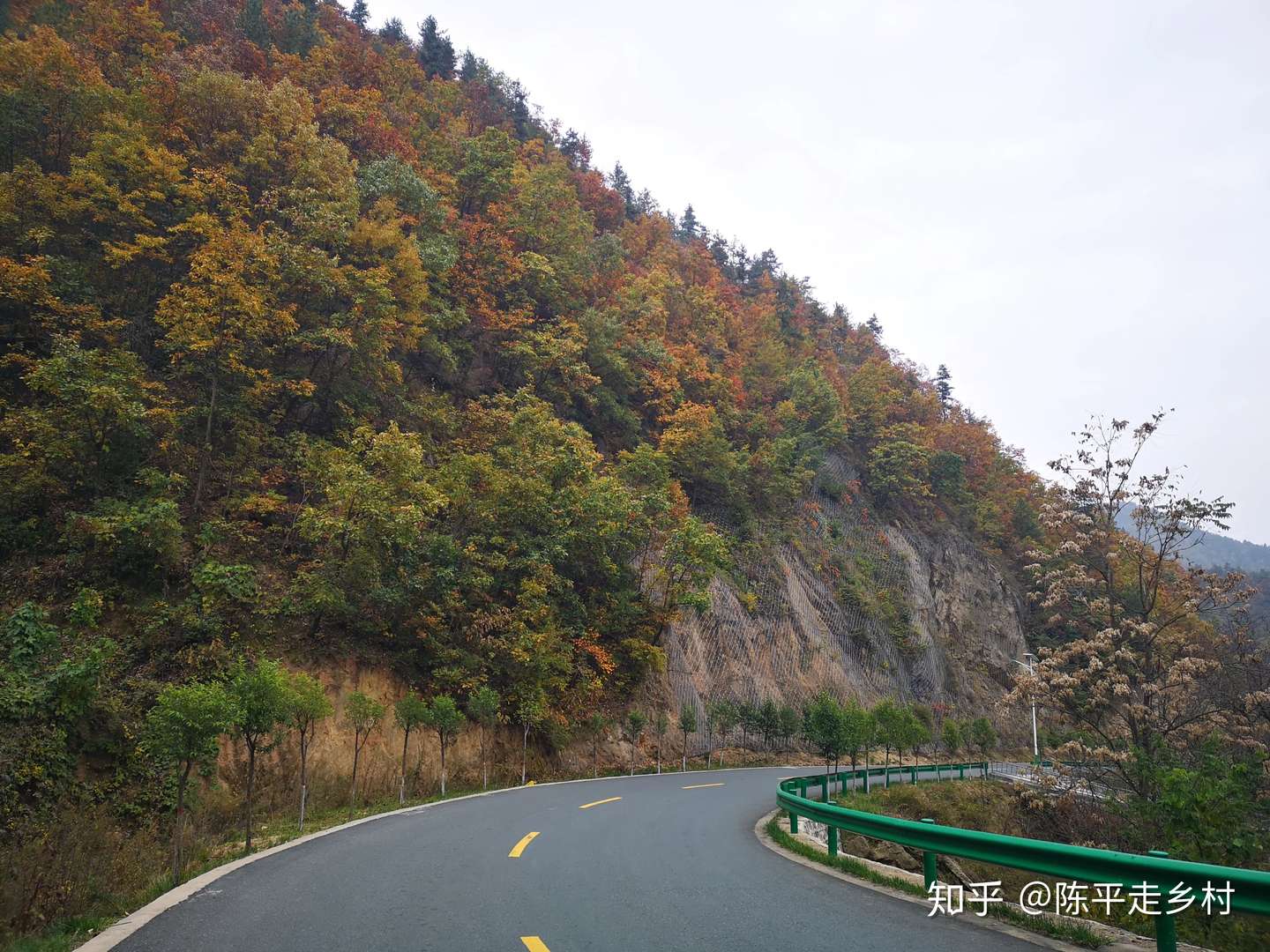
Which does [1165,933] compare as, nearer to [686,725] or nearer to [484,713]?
[484,713]

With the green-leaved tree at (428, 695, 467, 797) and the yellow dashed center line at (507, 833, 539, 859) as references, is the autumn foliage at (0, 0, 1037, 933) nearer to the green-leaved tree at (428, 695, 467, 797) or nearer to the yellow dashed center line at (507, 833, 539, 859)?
the green-leaved tree at (428, 695, 467, 797)

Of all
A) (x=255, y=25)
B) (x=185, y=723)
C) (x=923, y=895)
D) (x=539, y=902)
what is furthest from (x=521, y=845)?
(x=255, y=25)

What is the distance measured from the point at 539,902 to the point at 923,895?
12.1ft

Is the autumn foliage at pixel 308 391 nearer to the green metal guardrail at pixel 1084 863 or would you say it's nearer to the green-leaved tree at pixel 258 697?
the green-leaved tree at pixel 258 697

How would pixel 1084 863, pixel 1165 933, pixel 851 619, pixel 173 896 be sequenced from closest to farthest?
pixel 1165 933 → pixel 1084 863 → pixel 173 896 → pixel 851 619


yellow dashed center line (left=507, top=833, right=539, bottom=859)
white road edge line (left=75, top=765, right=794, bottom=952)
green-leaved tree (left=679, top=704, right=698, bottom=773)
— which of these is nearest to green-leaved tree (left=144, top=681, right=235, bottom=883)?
white road edge line (left=75, top=765, right=794, bottom=952)

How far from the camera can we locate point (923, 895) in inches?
248

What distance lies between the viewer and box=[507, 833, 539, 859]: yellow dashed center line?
27.2 feet

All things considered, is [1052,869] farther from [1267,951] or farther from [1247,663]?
[1247,663]

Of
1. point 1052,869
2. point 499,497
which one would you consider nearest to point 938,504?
point 499,497

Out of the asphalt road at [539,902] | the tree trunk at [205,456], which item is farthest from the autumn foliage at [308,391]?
the asphalt road at [539,902]

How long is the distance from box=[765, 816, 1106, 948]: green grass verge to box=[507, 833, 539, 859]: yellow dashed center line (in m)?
→ 3.78

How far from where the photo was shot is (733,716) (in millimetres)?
31625

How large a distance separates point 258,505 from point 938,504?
50.9m
